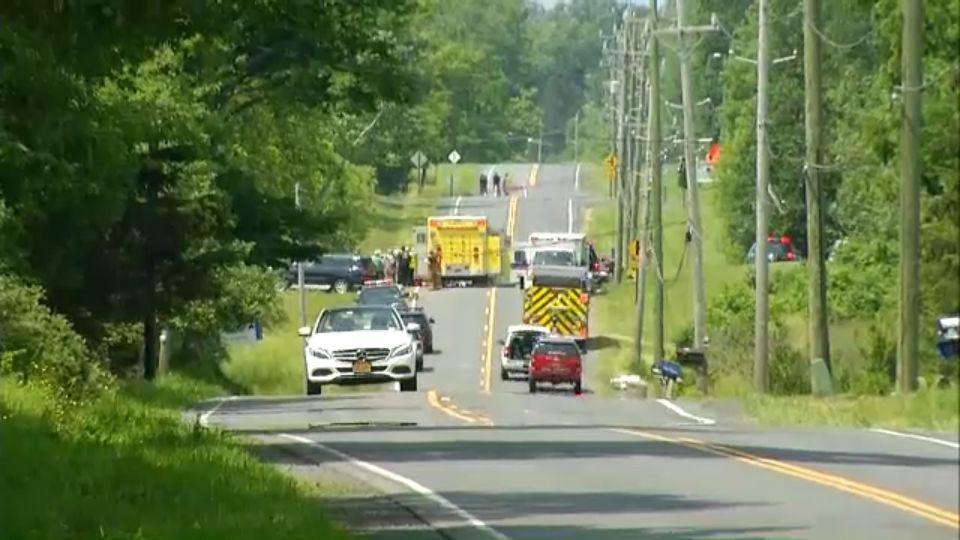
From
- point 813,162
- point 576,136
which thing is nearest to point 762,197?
point 813,162

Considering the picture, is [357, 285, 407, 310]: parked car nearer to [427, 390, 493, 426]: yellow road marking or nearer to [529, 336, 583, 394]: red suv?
[529, 336, 583, 394]: red suv

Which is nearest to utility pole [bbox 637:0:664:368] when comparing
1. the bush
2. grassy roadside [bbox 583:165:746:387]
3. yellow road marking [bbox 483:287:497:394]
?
grassy roadside [bbox 583:165:746:387]

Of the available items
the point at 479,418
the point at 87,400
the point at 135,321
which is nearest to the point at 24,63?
the point at 87,400

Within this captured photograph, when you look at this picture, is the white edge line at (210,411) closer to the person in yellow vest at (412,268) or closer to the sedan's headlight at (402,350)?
the sedan's headlight at (402,350)

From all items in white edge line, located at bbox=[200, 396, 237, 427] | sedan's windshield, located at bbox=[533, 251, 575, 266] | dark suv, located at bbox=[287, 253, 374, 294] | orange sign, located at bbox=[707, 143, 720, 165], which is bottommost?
white edge line, located at bbox=[200, 396, 237, 427]

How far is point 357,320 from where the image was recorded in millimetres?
39469

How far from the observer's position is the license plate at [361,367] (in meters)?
38.6

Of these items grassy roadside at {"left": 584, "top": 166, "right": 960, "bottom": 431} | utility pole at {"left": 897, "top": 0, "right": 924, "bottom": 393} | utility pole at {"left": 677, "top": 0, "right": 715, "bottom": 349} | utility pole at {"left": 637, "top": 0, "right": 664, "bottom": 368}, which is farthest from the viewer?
utility pole at {"left": 637, "top": 0, "right": 664, "bottom": 368}

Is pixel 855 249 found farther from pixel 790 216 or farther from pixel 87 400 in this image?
→ pixel 87 400

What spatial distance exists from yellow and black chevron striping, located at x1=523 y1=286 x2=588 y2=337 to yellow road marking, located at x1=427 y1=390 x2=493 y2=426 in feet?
110

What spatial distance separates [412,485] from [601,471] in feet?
6.91

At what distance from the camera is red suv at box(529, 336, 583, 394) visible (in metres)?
55.0

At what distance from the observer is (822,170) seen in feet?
120

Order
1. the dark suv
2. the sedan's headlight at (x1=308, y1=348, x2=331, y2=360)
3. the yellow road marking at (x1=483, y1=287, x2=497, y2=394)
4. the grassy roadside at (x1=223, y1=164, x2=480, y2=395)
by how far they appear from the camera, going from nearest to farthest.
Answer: the sedan's headlight at (x1=308, y1=348, x2=331, y2=360)
the grassy roadside at (x1=223, y1=164, x2=480, y2=395)
the yellow road marking at (x1=483, y1=287, x2=497, y2=394)
the dark suv
